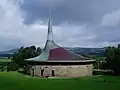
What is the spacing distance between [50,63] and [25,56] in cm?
3092

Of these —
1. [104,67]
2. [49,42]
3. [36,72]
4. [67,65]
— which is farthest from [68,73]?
[104,67]

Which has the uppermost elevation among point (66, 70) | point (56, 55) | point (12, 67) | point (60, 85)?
point (56, 55)

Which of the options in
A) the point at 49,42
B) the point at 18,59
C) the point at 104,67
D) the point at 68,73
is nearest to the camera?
the point at 68,73

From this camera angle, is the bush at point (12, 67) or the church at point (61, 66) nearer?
the church at point (61, 66)

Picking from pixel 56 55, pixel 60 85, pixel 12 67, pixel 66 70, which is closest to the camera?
pixel 60 85

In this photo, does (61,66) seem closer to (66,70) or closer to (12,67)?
(66,70)

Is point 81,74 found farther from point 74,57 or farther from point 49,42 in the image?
point 49,42

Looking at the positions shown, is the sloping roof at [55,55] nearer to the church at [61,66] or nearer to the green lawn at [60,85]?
the church at [61,66]

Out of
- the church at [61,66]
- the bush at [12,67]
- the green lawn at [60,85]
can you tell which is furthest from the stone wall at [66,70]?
the bush at [12,67]

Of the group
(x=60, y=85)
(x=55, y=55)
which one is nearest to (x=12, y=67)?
(x=55, y=55)

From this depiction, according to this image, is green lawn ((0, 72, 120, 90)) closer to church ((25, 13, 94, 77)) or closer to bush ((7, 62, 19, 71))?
church ((25, 13, 94, 77))

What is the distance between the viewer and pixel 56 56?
52625 millimetres

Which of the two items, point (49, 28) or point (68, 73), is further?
point (49, 28)

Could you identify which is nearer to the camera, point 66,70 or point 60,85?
point 60,85
